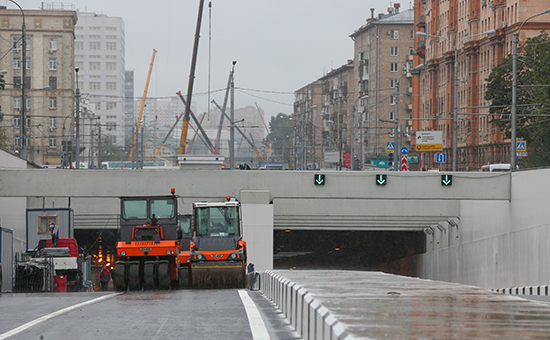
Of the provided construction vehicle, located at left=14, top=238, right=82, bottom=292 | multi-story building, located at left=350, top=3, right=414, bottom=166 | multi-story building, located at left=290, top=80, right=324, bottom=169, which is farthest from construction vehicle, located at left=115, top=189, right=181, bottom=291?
multi-story building, located at left=290, top=80, right=324, bottom=169

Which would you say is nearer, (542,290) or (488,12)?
(542,290)

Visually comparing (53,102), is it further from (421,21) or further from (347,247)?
(347,247)

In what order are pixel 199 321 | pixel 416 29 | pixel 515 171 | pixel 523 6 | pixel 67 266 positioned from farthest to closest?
pixel 416 29 → pixel 523 6 → pixel 515 171 → pixel 67 266 → pixel 199 321

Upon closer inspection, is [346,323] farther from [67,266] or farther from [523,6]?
[523,6]

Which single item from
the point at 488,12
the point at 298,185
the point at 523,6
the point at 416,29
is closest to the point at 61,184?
the point at 298,185

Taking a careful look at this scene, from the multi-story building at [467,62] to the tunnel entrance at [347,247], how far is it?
13.4 metres

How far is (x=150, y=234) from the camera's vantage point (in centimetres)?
2634

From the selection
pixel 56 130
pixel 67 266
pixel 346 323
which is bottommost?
pixel 67 266

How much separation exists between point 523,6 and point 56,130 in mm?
67767

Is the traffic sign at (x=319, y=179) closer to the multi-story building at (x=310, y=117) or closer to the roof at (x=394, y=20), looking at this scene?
the roof at (x=394, y=20)

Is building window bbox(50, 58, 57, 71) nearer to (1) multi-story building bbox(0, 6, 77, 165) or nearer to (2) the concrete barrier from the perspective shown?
(1) multi-story building bbox(0, 6, 77, 165)

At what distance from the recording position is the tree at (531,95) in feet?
193

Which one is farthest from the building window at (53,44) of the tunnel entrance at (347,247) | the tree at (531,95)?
the tree at (531,95)


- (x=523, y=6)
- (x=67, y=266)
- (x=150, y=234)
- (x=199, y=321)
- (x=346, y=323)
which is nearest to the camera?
(x=346, y=323)
